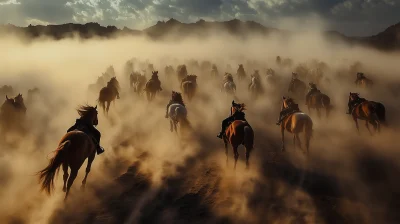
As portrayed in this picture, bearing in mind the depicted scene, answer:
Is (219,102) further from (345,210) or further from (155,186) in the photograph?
(345,210)

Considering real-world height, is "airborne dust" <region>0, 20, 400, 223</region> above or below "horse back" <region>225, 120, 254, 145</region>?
below

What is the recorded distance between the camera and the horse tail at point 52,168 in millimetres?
9047

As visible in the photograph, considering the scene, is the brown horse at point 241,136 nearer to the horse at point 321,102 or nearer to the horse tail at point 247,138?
the horse tail at point 247,138

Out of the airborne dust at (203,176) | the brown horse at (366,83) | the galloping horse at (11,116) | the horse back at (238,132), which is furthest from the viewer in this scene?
the brown horse at (366,83)

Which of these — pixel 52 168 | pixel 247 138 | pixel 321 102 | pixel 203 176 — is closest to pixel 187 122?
pixel 203 176

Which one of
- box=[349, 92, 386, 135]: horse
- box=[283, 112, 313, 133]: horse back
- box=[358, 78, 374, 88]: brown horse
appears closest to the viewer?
box=[283, 112, 313, 133]: horse back

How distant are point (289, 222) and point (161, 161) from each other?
6.42 m

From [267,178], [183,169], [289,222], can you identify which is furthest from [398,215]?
[183,169]

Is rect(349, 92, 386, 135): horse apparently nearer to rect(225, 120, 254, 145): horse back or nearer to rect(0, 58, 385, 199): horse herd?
rect(0, 58, 385, 199): horse herd

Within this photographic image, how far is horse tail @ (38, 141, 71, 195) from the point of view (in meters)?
9.05

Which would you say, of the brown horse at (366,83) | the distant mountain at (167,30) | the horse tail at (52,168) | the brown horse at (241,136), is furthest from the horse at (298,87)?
the distant mountain at (167,30)

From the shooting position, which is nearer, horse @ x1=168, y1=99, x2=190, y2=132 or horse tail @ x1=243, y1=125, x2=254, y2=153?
horse tail @ x1=243, y1=125, x2=254, y2=153

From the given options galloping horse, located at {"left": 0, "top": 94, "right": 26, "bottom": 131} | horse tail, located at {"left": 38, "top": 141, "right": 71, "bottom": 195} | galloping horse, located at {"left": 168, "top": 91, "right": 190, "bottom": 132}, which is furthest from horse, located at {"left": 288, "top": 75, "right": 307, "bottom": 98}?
horse tail, located at {"left": 38, "top": 141, "right": 71, "bottom": 195}

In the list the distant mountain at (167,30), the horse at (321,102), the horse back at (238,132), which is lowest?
the horse back at (238,132)
